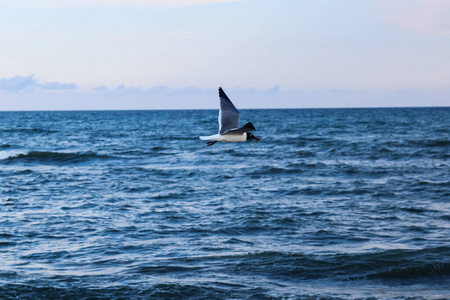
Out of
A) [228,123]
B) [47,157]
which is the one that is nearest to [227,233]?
[228,123]

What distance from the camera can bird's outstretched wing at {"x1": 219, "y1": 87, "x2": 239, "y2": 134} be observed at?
32.8 feet

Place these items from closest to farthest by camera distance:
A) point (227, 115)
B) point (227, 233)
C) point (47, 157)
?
point (227, 115), point (227, 233), point (47, 157)

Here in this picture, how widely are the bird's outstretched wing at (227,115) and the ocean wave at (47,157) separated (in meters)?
23.2

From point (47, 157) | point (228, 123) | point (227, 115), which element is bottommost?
point (47, 157)

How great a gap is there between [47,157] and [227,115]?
26482 mm

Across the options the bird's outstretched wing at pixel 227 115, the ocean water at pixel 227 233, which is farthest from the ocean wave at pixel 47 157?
the bird's outstretched wing at pixel 227 115

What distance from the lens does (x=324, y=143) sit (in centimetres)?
4300

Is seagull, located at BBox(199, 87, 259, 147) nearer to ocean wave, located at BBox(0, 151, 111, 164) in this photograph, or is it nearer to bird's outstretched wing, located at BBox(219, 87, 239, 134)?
bird's outstretched wing, located at BBox(219, 87, 239, 134)

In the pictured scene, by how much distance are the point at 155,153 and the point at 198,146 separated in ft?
19.7

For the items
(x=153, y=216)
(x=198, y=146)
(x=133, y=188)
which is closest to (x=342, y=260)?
(x=153, y=216)

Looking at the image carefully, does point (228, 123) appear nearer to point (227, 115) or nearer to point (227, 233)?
point (227, 115)

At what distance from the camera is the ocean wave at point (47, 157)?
1257 inches

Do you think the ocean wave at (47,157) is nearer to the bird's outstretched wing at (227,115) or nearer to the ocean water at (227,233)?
the ocean water at (227,233)

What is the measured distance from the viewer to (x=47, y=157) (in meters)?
34.0
